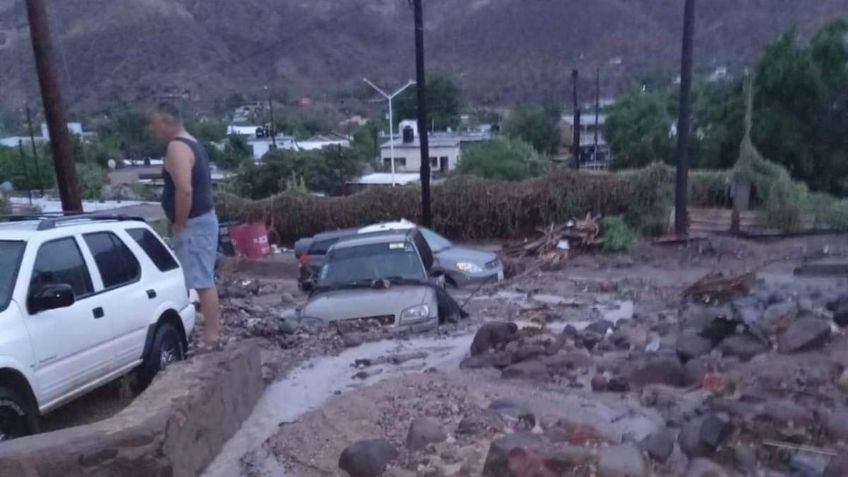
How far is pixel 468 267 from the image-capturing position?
18469 mm

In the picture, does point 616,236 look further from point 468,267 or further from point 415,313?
point 415,313

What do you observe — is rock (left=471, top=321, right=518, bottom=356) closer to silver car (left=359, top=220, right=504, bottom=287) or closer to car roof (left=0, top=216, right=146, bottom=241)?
car roof (left=0, top=216, right=146, bottom=241)

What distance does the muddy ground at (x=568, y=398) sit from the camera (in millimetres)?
5555

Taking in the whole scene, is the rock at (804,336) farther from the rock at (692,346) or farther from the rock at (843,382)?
the rock at (843,382)

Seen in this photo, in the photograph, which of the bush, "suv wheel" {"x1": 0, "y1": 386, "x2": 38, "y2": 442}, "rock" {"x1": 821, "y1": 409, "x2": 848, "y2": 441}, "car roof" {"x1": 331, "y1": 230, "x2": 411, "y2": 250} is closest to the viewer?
"rock" {"x1": 821, "y1": 409, "x2": 848, "y2": 441}

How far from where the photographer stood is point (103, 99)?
53344 mm

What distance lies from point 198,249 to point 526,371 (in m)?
2.83

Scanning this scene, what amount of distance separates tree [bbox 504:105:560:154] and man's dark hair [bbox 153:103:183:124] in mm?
49119


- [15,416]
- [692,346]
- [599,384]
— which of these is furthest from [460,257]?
[15,416]

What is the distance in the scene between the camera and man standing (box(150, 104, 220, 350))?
7484 mm

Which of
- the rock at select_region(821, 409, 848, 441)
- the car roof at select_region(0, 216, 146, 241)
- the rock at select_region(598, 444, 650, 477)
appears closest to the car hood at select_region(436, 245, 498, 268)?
the car roof at select_region(0, 216, 146, 241)

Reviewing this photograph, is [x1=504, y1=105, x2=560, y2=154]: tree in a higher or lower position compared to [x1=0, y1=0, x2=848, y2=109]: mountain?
lower

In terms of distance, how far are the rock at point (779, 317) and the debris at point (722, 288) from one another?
5.48ft

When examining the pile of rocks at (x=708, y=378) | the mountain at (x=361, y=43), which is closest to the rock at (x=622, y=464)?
the pile of rocks at (x=708, y=378)
